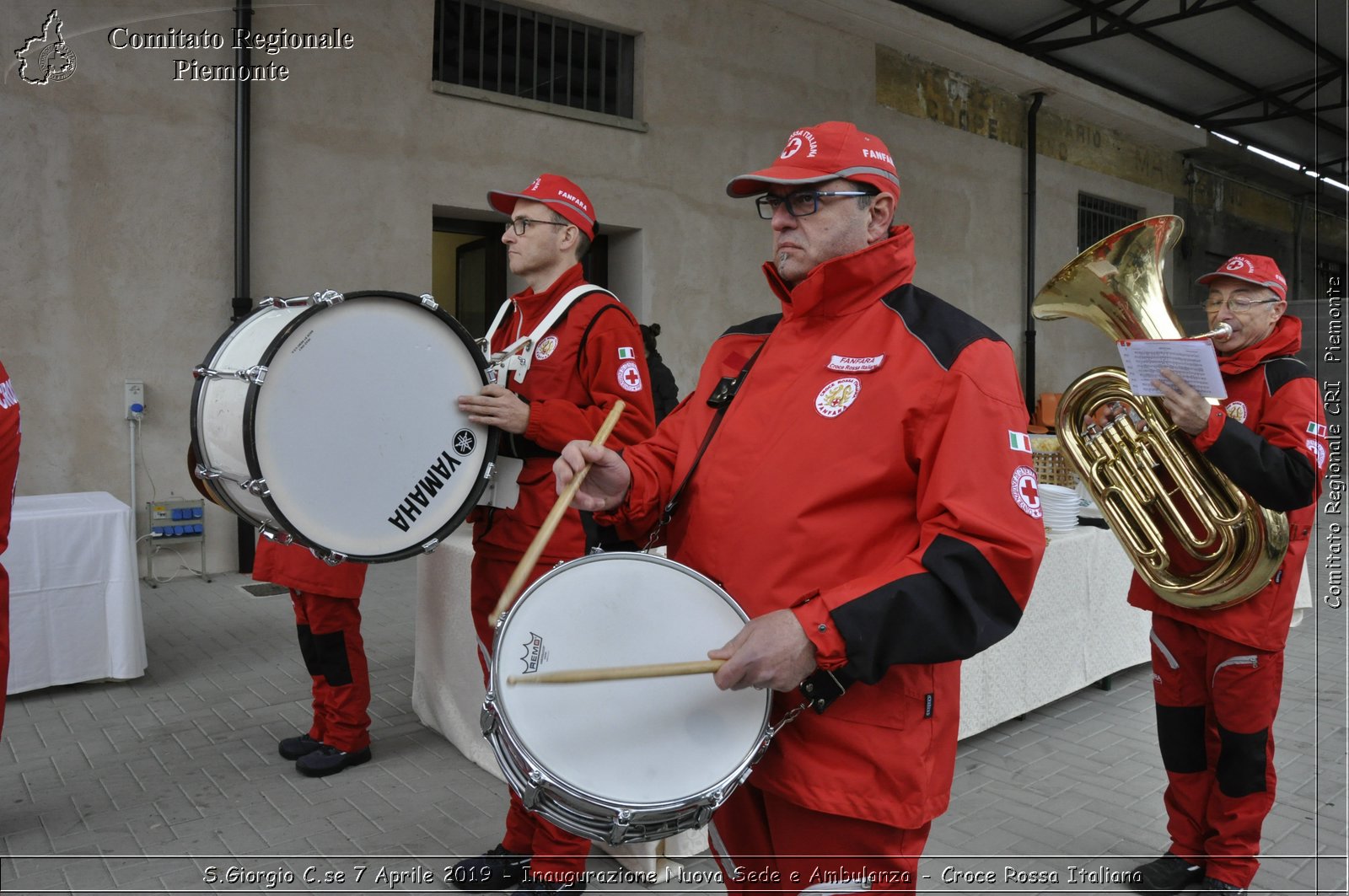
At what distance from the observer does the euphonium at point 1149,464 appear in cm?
295

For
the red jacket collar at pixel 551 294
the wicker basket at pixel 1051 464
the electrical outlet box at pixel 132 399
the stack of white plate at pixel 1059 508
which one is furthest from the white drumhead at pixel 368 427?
the electrical outlet box at pixel 132 399

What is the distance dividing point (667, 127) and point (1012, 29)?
590 centimetres

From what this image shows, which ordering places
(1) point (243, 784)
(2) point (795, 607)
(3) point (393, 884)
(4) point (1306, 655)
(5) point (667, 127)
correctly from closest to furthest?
1. (2) point (795, 607)
2. (3) point (393, 884)
3. (1) point (243, 784)
4. (4) point (1306, 655)
5. (5) point (667, 127)

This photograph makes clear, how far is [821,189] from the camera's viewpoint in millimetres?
1751

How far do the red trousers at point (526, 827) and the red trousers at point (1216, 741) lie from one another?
6.30 ft

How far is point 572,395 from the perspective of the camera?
9.68ft

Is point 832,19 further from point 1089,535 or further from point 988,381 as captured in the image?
point 988,381

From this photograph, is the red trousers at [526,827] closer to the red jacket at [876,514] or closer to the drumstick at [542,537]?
the drumstick at [542,537]

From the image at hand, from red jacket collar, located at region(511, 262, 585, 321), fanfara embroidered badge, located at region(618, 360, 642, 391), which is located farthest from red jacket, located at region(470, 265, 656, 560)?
red jacket collar, located at region(511, 262, 585, 321)

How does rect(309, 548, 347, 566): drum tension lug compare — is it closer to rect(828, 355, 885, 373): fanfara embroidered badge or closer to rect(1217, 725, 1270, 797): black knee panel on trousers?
rect(828, 355, 885, 373): fanfara embroidered badge

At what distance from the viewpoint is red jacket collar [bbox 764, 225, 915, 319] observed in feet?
5.64

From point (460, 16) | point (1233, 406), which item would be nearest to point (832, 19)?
point (460, 16)

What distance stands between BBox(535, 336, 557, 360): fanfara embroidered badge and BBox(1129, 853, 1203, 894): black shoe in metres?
2.53

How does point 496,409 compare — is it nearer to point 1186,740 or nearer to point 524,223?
point 524,223
